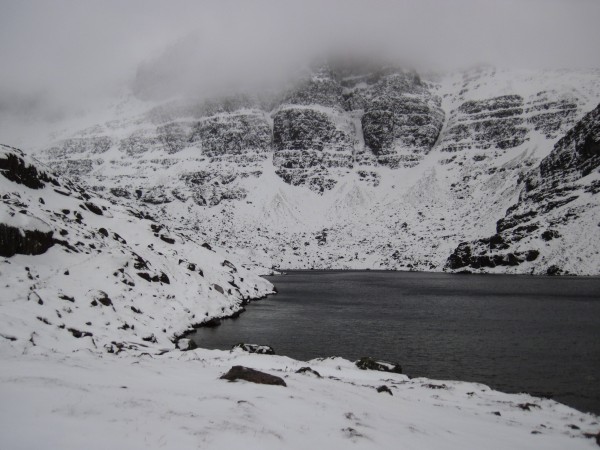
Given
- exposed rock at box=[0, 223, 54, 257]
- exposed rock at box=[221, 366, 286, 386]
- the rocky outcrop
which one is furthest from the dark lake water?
the rocky outcrop

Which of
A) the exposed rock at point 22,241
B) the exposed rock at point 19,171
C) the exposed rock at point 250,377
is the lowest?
the exposed rock at point 250,377

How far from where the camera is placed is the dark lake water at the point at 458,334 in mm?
30297

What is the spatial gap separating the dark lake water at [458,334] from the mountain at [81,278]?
18.2 ft

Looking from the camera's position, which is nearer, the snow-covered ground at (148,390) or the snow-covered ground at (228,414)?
the snow-covered ground at (228,414)

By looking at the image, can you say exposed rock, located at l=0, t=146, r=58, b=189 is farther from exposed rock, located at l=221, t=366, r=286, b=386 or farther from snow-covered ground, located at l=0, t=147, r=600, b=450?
exposed rock, located at l=221, t=366, r=286, b=386

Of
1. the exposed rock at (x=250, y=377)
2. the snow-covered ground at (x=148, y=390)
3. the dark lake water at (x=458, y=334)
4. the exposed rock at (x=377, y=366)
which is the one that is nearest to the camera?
the snow-covered ground at (x=148, y=390)

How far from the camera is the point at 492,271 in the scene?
139750 millimetres

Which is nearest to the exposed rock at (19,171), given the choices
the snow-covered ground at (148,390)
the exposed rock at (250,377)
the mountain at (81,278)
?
the mountain at (81,278)

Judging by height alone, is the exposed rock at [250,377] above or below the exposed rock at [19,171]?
below

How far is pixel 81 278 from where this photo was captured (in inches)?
1346

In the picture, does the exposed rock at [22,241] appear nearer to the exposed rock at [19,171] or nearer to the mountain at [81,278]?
the mountain at [81,278]

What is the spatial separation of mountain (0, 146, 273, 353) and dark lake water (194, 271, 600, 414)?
5543 mm

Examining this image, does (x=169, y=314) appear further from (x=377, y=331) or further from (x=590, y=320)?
(x=590, y=320)

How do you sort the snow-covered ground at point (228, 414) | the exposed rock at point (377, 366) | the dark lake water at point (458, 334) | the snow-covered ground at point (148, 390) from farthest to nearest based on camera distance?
the dark lake water at point (458, 334)
the exposed rock at point (377, 366)
the snow-covered ground at point (148, 390)
the snow-covered ground at point (228, 414)
